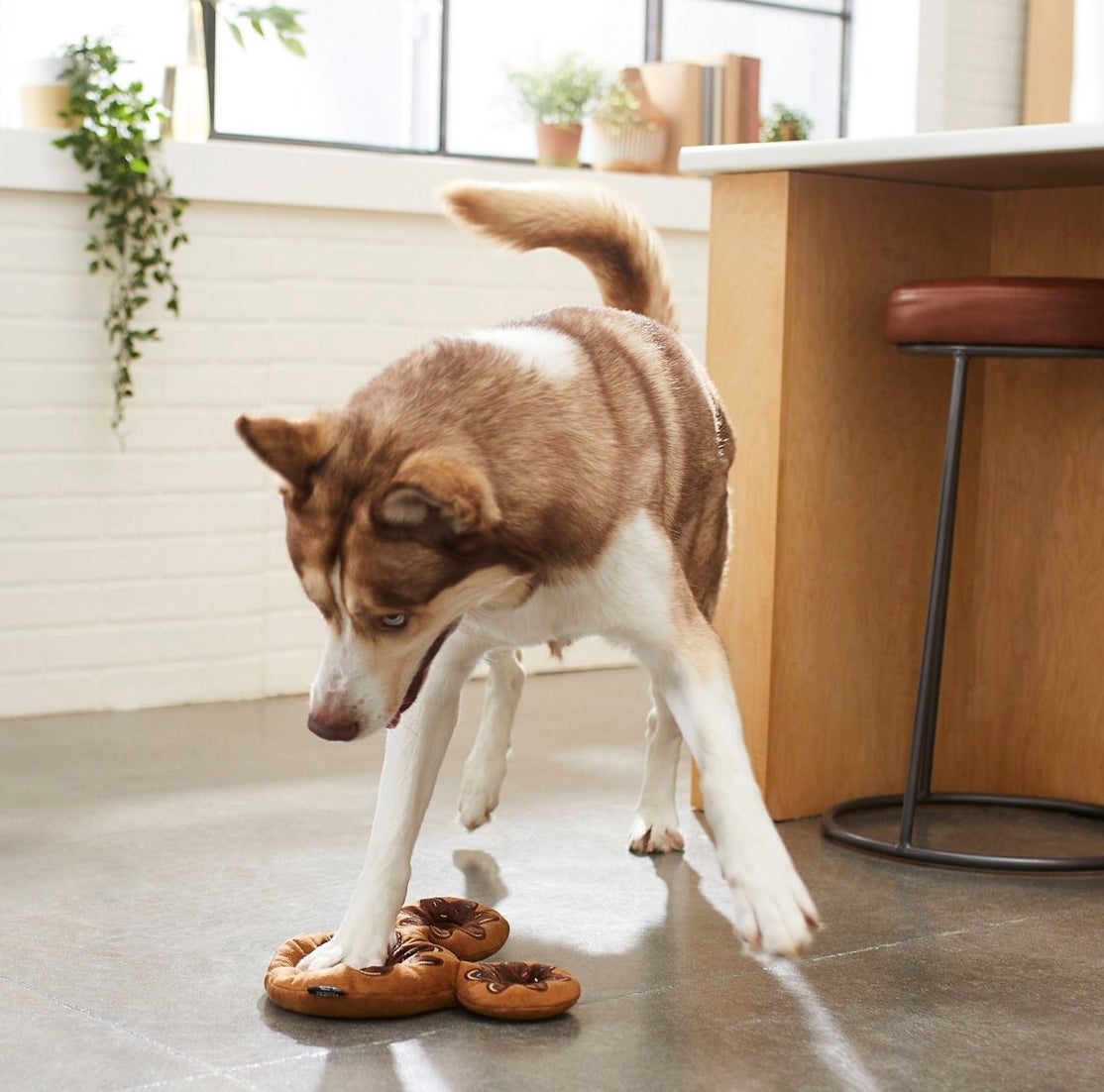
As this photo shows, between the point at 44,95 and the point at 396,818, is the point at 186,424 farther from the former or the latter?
the point at 396,818

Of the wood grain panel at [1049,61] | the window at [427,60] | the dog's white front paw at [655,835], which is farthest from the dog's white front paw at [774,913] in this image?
the wood grain panel at [1049,61]

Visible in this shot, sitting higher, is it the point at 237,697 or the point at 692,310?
the point at 692,310

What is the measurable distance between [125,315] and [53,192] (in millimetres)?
291

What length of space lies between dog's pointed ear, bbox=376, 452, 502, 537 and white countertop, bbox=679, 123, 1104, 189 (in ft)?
3.82

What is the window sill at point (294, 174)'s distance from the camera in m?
3.61

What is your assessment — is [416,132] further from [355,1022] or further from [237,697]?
[355,1022]

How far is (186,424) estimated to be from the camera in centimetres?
390

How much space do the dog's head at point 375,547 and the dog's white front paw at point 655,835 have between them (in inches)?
37.2

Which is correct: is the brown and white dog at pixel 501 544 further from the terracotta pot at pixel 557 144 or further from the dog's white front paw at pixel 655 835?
the terracotta pot at pixel 557 144

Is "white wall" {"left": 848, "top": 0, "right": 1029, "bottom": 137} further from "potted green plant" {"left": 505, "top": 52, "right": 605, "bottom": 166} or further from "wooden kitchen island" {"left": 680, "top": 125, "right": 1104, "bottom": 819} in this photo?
"wooden kitchen island" {"left": 680, "top": 125, "right": 1104, "bottom": 819}

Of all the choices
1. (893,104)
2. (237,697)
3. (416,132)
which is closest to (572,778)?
(237,697)

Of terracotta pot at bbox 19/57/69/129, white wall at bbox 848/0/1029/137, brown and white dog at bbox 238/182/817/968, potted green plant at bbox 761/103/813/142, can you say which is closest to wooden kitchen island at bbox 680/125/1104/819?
brown and white dog at bbox 238/182/817/968

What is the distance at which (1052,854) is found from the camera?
2.79m

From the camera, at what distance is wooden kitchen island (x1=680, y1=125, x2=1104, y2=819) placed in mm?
2916
